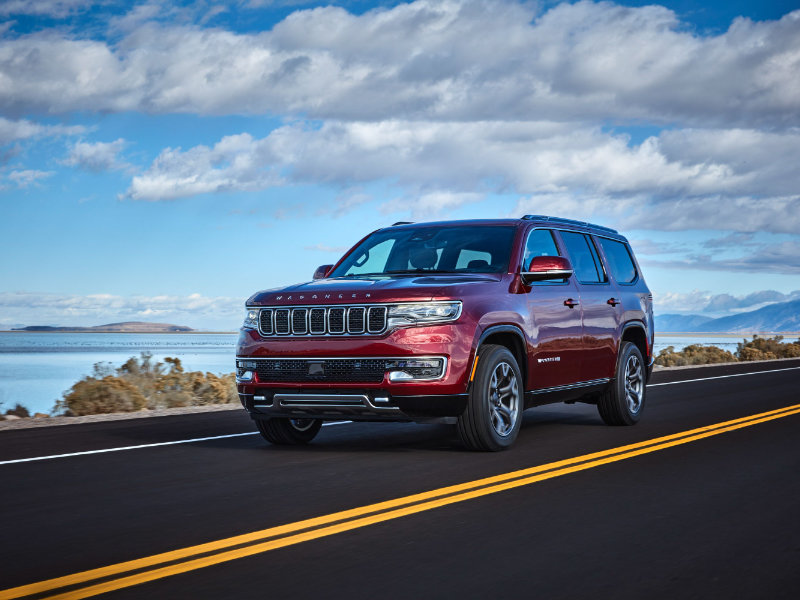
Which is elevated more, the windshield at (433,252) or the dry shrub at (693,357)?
the windshield at (433,252)

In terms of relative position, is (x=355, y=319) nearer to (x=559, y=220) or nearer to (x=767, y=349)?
(x=559, y=220)

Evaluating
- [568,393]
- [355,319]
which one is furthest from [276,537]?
[568,393]

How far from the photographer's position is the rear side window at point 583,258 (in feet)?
36.8

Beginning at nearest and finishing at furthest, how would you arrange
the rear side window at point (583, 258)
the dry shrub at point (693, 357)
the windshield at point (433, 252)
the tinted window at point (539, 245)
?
the windshield at point (433, 252) → the tinted window at point (539, 245) → the rear side window at point (583, 258) → the dry shrub at point (693, 357)

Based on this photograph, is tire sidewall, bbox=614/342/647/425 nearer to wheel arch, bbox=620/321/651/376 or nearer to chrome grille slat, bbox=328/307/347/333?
wheel arch, bbox=620/321/651/376

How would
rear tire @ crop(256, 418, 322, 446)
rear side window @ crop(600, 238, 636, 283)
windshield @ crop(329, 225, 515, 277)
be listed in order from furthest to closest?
rear side window @ crop(600, 238, 636, 283)
windshield @ crop(329, 225, 515, 277)
rear tire @ crop(256, 418, 322, 446)

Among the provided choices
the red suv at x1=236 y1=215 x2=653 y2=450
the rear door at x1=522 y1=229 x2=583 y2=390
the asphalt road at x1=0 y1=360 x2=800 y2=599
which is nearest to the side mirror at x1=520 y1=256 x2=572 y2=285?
the red suv at x1=236 y1=215 x2=653 y2=450

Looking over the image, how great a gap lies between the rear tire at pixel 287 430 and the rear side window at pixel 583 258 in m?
3.23

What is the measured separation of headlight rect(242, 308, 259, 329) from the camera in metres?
9.65

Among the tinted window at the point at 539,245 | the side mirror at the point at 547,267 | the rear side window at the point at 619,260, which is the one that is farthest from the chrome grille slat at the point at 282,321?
the rear side window at the point at 619,260

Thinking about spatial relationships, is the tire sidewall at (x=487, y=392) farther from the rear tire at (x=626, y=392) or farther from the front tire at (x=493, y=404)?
the rear tire at (x=626, y=392)

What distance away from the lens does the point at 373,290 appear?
9047mm

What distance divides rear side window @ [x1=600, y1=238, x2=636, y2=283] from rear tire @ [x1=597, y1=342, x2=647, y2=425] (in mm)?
831

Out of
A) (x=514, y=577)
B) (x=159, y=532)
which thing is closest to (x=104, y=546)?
(x=159, y=532)
